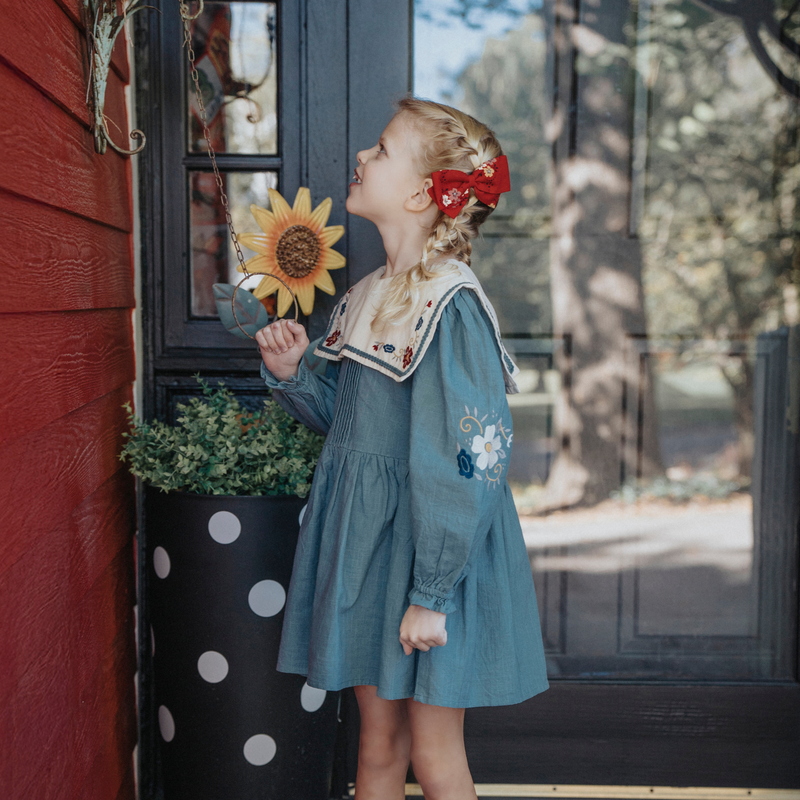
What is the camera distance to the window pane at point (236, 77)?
72.1 inches

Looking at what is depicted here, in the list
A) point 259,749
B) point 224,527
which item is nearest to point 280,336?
point 224,527

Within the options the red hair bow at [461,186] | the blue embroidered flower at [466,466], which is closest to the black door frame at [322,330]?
the red hair bow at [461,186]

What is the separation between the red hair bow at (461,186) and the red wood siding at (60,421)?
679mm

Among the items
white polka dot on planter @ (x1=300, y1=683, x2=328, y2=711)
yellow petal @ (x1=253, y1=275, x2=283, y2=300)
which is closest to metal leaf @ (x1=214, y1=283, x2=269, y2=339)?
yellow petal @ (x1=253, y1=275, x2=283, y2=300)

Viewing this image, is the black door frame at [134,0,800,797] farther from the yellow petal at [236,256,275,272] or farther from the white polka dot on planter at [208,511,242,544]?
the white polka dot on planter at [208,511,242,544]

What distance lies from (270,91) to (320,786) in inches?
67.6

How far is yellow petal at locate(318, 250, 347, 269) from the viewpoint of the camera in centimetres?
173

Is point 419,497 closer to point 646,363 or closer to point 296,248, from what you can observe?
point 296,248

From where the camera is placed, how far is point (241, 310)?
153 centimetres

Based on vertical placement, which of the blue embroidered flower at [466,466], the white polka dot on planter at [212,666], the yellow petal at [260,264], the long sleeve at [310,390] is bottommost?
the white polka dot on planter at [212,666]

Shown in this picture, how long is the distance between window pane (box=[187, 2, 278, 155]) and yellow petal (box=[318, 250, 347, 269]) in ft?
1.19

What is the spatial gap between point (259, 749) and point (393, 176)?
1.28m

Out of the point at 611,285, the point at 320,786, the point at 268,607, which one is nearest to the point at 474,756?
the point at 320,786

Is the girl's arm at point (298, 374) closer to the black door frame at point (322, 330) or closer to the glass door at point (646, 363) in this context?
the black door frame at point (322, 330)
